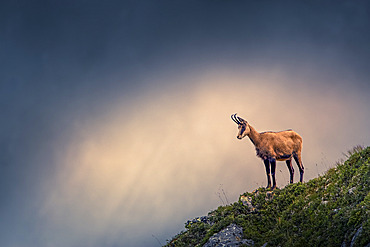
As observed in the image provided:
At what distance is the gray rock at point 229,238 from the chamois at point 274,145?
14.2 ft

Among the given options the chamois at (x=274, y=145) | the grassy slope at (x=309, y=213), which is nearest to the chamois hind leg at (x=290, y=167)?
the chamois at (x=274, y=145)

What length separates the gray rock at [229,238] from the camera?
1788 centimetres

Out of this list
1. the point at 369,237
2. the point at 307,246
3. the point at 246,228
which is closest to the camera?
the point at 369,237

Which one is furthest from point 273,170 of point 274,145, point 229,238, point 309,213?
point 229,238

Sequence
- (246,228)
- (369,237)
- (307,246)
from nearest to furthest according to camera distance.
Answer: (369,237) < (307,246) < (246,228)

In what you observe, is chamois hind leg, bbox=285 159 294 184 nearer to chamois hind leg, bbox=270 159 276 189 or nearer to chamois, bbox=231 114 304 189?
chamois, bbox=231 114 304 189

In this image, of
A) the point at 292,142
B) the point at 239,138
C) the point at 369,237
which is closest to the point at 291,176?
the point at 292,142

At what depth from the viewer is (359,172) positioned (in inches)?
674

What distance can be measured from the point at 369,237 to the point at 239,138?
39.1ft

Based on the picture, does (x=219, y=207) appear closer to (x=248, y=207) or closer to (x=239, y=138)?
(x=248, y=207)

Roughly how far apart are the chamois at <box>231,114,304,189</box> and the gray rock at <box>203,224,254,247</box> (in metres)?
4.34

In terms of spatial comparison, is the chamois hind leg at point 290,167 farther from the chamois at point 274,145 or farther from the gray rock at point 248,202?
the gray rock at point 248,202

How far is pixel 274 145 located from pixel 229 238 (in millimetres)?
7172

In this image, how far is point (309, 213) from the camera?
→ 17.2m
